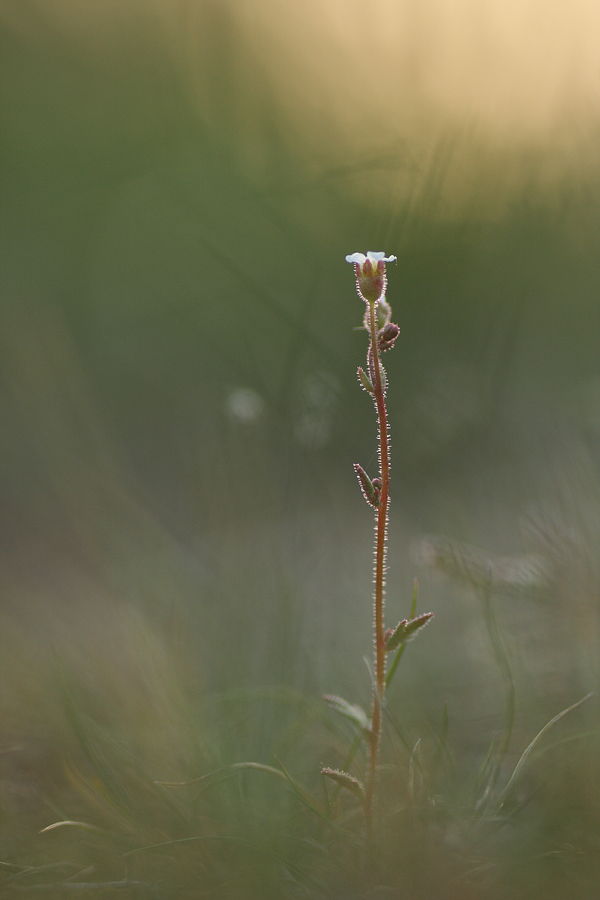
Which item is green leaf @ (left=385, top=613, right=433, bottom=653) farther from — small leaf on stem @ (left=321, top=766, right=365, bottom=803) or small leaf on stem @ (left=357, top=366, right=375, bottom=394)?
small leaf on stem @ (left=357, top=366, right=375, bottom=394)

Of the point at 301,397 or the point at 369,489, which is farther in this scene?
the point at 301,397

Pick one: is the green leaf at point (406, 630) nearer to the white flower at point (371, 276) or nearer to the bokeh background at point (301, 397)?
the bokeh background at point (301, 397)

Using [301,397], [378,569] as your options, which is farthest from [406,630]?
[301,397]

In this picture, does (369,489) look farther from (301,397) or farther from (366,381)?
(301,397)

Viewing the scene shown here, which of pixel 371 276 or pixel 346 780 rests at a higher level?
pixel 371 276

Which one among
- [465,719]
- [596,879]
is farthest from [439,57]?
[596,879]

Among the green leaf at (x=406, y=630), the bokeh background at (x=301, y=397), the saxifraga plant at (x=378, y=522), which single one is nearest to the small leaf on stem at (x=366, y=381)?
the saxifraga plant at (x=378, y=522)

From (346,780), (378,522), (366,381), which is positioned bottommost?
(346,780)

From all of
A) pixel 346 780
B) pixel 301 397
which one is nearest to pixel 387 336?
pixel 346 780

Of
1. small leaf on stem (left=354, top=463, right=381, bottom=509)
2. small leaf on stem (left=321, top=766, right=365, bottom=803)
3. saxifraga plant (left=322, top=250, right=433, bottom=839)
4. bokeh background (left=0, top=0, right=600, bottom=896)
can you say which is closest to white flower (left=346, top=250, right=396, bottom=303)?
saxifraga plant (left=322, top=250, right=433, bottom=839)
